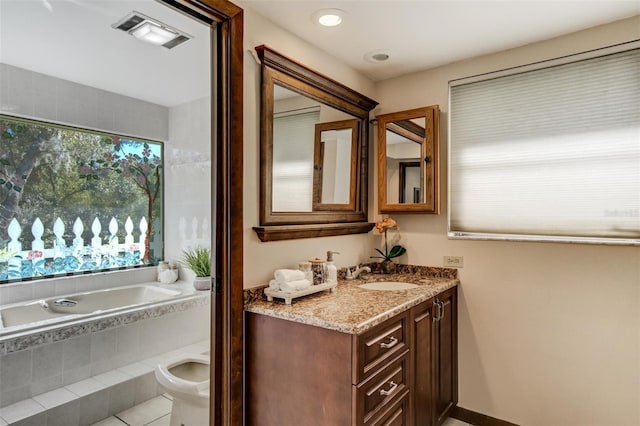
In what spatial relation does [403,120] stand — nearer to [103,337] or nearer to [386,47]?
[386,47]

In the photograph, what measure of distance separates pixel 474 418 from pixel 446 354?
511 millimetres

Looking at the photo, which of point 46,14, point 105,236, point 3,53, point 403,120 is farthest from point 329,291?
point 3,53

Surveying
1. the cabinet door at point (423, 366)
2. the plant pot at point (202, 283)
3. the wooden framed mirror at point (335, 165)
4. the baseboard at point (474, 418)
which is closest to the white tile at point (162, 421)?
the plant pot at point (202, 283)

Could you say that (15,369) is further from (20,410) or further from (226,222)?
(226,222)

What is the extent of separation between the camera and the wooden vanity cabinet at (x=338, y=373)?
55.3 inches

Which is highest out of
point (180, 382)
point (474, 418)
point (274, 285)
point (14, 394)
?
point (274, 285)

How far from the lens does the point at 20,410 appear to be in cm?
201

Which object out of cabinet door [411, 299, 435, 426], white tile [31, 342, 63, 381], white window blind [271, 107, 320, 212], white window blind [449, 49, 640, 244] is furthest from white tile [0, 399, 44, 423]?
white window blind [449, 49, 640, 244]

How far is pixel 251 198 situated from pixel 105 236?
1.63m

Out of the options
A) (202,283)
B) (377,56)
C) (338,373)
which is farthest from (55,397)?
(377,56)

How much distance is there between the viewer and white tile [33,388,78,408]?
2066mm

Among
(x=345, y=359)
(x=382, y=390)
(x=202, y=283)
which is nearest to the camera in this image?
(x=345, y=359)

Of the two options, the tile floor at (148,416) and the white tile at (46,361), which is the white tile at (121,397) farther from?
the white tile at (46,361)

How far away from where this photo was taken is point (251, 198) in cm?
182
